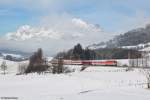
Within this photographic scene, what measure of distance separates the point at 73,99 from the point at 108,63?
4084 inches

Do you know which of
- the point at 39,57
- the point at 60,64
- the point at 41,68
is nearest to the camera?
the point at 60,64

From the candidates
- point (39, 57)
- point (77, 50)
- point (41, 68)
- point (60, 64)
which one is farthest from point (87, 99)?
point (77, 50)

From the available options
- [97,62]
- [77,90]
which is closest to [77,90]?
[77,90]

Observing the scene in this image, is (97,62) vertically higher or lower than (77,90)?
higher

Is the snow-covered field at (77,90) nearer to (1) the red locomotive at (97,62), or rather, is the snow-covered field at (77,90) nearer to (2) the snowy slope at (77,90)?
(2) the snowy slope at (77,90)

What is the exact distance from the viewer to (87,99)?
1359 inches

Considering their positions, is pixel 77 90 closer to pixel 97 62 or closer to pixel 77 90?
pixel 77 90

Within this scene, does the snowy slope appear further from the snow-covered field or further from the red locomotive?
the red locomotive

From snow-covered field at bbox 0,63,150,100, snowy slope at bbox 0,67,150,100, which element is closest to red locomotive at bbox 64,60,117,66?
snow-covered field at bbox 0,63,150,100

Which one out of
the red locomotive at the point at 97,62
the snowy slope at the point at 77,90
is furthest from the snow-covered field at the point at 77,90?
the red locomotive at the point at 97,62

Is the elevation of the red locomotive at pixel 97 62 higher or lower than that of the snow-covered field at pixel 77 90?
higher

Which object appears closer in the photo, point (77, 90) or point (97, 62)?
point (77, 90)

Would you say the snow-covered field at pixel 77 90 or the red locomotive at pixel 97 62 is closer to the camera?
the snow-covered field at pixel 77 90

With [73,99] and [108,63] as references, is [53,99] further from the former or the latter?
[108,63]
